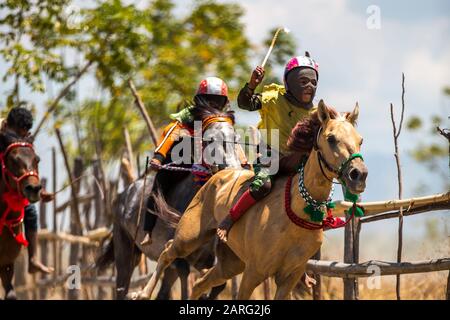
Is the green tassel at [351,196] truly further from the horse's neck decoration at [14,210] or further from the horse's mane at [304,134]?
the horse's neck decoration at [14,210]

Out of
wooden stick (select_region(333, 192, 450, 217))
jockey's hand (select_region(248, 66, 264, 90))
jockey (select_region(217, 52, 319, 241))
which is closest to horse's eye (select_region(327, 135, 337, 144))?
jockey (select_region(217, 52, 319, 241))

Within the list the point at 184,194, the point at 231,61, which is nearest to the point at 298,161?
the point at 184,194

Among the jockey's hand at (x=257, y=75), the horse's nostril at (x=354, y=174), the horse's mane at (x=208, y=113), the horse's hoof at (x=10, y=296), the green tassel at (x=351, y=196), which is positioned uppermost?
the jockey's hand at (x=257, y=75)

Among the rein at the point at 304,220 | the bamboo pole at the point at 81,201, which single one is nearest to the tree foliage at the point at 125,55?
the bamboo pole at the point at 81,201

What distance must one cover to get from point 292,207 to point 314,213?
24cm

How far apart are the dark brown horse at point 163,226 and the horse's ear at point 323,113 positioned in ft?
7.50

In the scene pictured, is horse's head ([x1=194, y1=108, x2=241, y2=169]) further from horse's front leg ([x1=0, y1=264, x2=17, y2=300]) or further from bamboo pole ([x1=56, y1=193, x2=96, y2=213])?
bamboo pole ([x1=56, y1=193, x2=96, y2=213])

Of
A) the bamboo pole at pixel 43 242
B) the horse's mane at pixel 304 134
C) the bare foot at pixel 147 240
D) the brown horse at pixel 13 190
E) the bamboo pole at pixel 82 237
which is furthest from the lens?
the bamboo pole at pixel 43 242

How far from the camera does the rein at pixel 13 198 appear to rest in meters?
11.1

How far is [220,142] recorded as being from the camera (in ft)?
35.3
